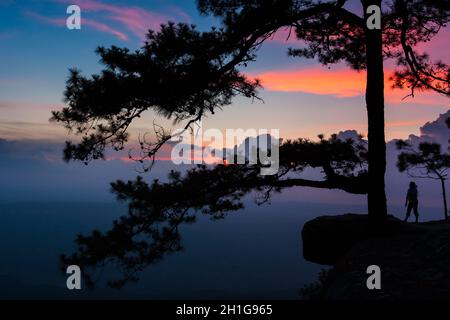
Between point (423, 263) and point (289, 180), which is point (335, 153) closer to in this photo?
point (289, 180)

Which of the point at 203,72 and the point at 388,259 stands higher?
the point at 203,72

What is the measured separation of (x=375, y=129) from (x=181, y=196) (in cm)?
412

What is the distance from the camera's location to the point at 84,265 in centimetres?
830

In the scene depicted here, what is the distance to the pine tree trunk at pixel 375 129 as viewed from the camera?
902 centimetres

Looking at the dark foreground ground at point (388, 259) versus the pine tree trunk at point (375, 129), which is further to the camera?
the pine tree trunk at point (375, 129)

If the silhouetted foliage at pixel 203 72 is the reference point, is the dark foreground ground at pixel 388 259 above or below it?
below

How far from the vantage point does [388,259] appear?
7.56m

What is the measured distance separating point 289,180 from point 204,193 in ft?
5.82

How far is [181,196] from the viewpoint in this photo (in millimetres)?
8688

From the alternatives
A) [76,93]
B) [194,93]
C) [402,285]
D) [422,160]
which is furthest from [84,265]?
[422,160]

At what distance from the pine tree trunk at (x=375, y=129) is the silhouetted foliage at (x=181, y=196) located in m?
0.25

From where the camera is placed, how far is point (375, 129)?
9070mm

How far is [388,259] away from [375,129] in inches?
109

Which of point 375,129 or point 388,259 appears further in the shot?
point 375,129
